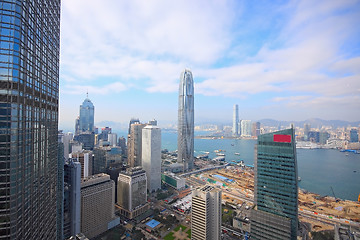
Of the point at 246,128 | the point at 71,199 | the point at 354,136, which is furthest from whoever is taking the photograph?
the point at 246,128

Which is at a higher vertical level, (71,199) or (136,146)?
(136,146)

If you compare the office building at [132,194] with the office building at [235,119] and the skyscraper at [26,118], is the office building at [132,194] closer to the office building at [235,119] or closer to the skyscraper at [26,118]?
the skyscraper at [26,118]

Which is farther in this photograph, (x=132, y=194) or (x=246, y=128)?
(x=246, y=128)

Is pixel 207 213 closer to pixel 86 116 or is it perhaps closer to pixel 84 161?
pixel 84 161

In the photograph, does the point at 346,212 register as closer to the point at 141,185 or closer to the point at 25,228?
the point at 141,185

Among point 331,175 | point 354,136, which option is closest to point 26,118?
point 331,175

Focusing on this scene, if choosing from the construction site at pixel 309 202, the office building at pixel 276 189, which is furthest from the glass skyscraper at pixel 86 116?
the office building at pixel 276 189

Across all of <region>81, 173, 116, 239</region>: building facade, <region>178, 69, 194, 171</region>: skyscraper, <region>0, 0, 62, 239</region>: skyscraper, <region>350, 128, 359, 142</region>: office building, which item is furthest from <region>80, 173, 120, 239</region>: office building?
<region>350, 128, 359, 142</region>: office building
